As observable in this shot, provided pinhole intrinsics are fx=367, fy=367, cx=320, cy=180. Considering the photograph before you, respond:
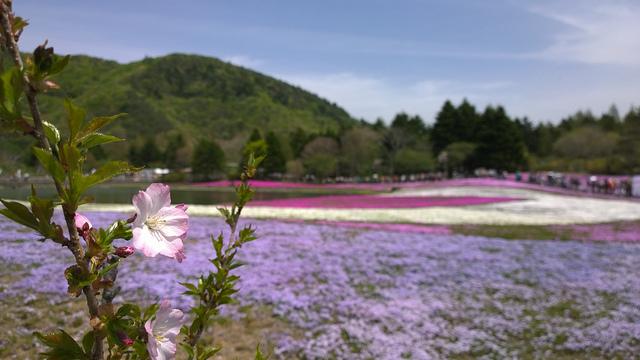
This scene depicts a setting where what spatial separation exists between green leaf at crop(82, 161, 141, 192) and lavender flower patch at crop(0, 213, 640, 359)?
9.69ft

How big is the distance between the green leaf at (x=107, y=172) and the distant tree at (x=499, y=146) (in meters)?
59.1

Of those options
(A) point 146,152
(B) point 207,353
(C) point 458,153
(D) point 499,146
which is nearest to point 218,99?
(A) point 146,152

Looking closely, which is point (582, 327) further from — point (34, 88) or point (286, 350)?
point (34, 88)

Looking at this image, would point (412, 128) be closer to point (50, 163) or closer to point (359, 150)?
point (359, 150)

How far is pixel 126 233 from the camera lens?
3.04 ft

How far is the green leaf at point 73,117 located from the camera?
0.79 metres

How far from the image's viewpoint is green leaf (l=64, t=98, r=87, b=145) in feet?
2.59

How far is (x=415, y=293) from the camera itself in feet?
21.4

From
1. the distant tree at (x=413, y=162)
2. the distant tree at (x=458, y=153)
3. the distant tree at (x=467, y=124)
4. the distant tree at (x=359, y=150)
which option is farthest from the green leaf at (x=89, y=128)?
the distant tree at (x=467, y=124)

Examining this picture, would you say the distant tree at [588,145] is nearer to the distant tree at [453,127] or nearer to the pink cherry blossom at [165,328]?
the distant tree at [453,127]

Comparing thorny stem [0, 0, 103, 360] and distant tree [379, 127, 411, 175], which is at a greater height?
distant tree [379, 127, 411, 175]

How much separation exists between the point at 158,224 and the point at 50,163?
0.93 feet

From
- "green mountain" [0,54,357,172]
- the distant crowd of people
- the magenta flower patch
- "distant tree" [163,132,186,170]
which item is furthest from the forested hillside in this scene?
"green mountain" [0,54,357,172]

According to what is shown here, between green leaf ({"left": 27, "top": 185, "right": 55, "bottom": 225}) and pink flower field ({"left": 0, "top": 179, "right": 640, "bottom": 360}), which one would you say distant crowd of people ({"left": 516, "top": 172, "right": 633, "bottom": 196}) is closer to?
pink flower field ({"left": 0, "top": 179, "right": 640, "bottom": 360})
